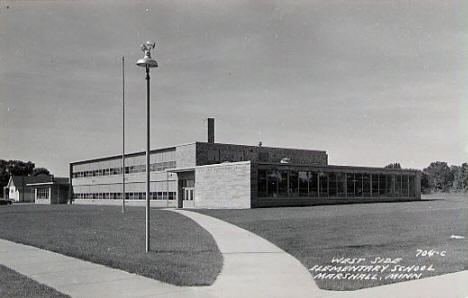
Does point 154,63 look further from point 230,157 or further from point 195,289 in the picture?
point 230,157

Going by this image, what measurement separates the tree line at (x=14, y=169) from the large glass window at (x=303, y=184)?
111769 millimetres

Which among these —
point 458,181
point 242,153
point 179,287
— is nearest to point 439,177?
point 458,181

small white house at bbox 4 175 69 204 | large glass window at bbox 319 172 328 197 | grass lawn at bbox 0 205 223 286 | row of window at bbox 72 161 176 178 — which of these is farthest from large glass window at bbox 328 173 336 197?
small white house at bbox 4 175 69 204

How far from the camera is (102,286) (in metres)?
8.59

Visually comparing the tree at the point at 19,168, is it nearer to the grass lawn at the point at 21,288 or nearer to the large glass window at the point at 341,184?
the large glass window at the point at 341,184

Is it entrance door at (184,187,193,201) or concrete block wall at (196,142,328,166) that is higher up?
concrete block wall at (196,142,328,166)

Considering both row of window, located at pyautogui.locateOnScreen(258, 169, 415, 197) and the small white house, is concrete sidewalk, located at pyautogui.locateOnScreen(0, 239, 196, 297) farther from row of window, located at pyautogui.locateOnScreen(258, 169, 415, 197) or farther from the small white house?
the small white house

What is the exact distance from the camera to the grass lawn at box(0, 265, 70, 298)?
26.4ft

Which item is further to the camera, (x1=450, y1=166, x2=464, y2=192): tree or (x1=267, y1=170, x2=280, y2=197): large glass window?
(x1=450, y1=166, x2=464, y2=192): tree

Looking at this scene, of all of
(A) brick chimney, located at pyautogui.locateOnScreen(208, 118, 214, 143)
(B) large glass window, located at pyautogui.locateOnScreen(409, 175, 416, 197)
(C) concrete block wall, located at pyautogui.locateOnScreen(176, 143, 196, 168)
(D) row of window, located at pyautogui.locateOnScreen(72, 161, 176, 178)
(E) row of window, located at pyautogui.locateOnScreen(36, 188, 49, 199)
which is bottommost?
(E) row of window, located at pyautogui.locateOnScreen(36, 188, 49, 199)

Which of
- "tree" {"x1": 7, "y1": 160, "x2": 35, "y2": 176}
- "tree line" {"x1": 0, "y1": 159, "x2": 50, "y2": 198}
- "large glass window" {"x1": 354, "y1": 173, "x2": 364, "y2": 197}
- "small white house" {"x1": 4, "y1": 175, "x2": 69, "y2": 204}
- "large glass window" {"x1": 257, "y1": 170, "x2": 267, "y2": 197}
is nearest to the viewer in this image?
"large glass window" {"x1": 257, "y1": 170, "x2": 267, "y2": 197}

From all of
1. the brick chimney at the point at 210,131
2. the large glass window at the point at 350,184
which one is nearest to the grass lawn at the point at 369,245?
the large glass window at the point at 350,184

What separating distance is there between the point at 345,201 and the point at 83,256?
126 ft

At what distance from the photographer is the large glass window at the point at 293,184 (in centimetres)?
4378
